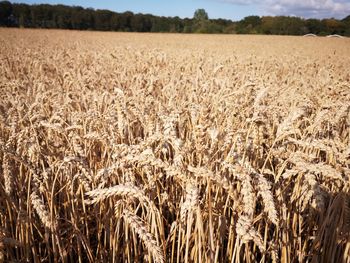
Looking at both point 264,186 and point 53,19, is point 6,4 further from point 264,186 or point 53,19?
point 264,186

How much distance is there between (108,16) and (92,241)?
7283 cm

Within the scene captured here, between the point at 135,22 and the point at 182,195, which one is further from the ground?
the point at 135,22

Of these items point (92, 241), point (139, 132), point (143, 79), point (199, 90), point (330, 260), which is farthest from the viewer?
point (143, 79)

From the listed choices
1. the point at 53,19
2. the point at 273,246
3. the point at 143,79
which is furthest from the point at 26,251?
the point at 53,19

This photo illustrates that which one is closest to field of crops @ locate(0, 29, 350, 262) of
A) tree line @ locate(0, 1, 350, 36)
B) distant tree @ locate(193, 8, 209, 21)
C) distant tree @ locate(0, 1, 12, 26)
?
tree line @ locate(0, 1, 350, 36)

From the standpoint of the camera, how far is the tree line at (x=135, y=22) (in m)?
59.1

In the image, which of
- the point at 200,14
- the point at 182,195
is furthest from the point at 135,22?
the point at 182,195

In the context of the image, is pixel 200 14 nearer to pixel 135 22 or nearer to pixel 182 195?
pixel 135 22

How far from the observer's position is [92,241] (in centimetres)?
214

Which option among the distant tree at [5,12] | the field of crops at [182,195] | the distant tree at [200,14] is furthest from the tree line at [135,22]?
the field of crops at [182,195]

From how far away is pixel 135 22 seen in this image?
219 ft

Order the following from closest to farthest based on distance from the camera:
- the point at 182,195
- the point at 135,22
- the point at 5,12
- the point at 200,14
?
the point at 182,195
the point at 5,12
the point at 135,22
the point at 200,14

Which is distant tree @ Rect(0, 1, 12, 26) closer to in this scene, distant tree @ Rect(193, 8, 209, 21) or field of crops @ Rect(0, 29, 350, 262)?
distant tree @ Rect(193, 8, 209, 21)

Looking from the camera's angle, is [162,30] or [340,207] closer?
[340,207]
